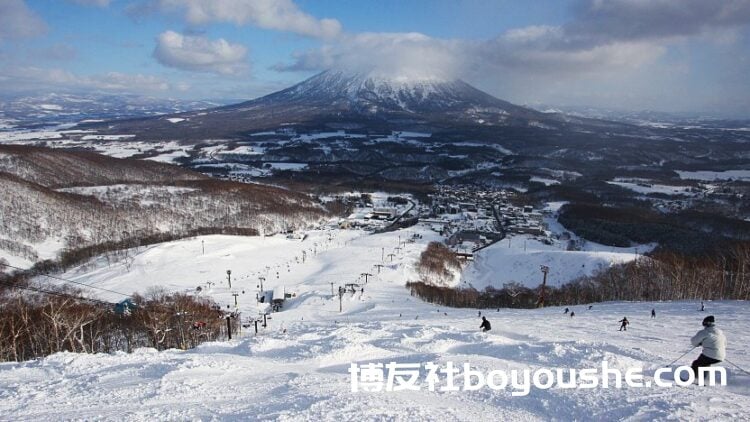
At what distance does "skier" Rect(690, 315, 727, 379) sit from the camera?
8555 millimetres

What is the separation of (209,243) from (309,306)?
2930 centimetres

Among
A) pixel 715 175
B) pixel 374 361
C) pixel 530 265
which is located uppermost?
pixel 715 175

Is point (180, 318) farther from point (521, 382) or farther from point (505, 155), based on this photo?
point (505, 155)

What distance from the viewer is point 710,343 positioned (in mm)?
8648

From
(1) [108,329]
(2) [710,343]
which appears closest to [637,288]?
(2) [710,343]

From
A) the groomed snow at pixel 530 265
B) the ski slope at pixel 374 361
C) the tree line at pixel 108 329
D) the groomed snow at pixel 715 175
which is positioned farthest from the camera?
the groomed snow at pixel 715 175

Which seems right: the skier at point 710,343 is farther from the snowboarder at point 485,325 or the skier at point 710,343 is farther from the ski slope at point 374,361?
the snowboarder at point 485,325

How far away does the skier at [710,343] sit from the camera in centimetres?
855

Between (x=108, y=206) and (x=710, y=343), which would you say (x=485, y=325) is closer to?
(x=710, y=343)

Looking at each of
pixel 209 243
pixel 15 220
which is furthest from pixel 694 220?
pixel 15 220

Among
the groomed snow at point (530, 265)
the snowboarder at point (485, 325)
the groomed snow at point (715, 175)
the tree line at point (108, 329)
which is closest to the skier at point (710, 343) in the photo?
the snowboarder at point (485, 325)

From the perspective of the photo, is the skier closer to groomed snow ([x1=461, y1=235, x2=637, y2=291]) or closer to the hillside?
groomed snow ([x1=461, y1=235, x2=637, y2=291])

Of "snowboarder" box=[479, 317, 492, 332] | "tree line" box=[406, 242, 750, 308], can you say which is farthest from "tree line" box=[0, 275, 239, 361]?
"tree line" box=[406, 242, 750, 308]

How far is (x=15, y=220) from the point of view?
62.4 meters
